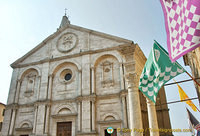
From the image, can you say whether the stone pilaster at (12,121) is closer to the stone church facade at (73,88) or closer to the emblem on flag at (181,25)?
the stone church facade at (73,88)

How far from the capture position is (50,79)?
19.8m

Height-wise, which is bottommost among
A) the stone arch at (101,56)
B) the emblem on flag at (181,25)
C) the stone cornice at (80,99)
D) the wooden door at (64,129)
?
the wooden door at (64,129)

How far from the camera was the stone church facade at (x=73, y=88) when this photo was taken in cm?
1648

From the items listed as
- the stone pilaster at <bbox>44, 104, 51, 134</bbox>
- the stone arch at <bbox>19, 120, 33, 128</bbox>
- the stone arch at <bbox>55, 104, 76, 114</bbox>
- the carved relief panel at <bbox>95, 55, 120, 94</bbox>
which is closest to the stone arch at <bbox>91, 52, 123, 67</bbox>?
the carved relief panel at <bbox>95, 55, 120, 94</bbox>

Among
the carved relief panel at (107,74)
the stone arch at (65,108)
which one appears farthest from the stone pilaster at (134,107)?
the stone arch at (65,108)

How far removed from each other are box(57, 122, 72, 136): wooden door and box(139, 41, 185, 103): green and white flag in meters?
11.1

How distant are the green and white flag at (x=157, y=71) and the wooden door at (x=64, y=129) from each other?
1110 centimetres

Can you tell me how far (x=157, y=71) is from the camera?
7.50m

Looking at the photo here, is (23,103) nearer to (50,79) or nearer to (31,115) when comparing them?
(31,115)

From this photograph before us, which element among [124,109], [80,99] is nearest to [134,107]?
[124,109]

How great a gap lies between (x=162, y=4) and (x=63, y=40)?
17.8m

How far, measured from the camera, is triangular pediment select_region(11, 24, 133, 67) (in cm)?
1923

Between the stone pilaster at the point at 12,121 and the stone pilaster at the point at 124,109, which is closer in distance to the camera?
the stone pilaster at the point at 124,109

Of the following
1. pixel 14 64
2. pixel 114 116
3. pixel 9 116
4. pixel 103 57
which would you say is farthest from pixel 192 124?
pixel 14 64
